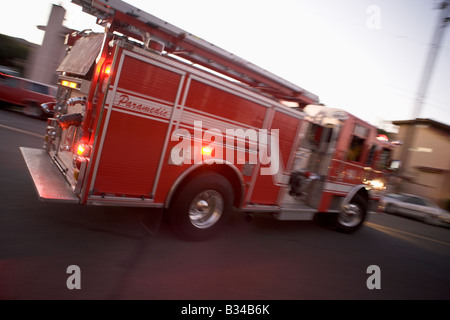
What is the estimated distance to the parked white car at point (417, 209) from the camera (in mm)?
12859

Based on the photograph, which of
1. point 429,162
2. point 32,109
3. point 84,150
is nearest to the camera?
point 84,150

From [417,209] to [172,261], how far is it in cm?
1317

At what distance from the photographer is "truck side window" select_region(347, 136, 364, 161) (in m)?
6.32

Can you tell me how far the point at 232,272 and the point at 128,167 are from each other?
185cm

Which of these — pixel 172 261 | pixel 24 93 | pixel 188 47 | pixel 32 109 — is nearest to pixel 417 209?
pixel 172 261

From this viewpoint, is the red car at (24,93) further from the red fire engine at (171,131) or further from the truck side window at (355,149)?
the truck side window at (355,149)

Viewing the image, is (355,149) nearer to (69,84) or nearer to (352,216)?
(352,216)

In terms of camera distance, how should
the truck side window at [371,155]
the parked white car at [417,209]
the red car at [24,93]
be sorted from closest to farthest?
the truck side window at [371,155] < the red car at [24,93] < the parked white car at [417,209]

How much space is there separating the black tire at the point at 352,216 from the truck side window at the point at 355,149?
0.96 metres

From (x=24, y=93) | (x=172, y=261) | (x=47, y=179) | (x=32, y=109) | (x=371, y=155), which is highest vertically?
(x=371, y=155)

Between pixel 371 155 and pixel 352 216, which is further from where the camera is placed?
pixel 352 216

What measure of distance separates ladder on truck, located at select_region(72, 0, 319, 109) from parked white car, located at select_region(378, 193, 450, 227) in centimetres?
964

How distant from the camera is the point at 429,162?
73.3 ft

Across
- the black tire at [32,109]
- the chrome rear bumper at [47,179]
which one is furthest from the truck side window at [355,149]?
the black tire at [32,109]
